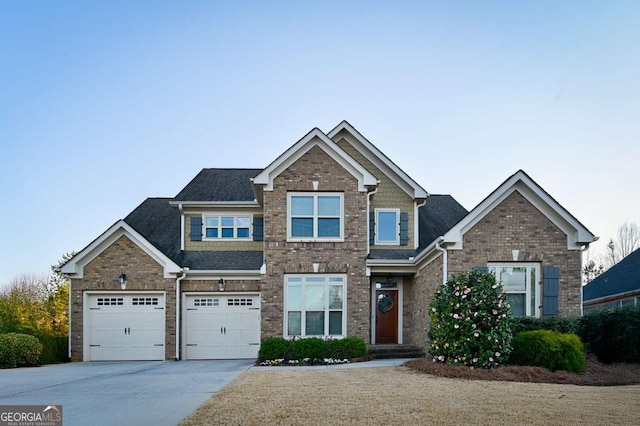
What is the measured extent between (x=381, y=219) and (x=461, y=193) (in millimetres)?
7748

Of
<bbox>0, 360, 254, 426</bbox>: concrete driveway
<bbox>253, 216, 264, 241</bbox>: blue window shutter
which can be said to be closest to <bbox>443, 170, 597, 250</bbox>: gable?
<bbox>0, 360, 254, 426</bbox>: concrete driveway

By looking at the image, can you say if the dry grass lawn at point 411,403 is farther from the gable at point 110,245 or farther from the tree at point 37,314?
the tree at point 37,314

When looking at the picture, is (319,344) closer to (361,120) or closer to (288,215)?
(288,215)

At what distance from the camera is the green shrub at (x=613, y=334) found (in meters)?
15.0

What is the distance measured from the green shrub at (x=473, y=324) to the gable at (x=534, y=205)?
1.97m

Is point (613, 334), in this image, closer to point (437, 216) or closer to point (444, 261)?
point (444, 261)

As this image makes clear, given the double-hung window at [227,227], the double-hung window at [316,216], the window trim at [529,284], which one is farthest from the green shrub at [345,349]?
the double-hung window at [227,227]

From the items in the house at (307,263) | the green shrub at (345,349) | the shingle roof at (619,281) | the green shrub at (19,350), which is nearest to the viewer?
the house at (307,263)

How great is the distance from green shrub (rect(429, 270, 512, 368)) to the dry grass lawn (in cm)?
146

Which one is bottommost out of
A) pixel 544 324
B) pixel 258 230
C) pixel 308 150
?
pixel 544 324

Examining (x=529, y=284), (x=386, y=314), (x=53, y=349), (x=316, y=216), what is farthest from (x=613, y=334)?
(x=53, y=349)

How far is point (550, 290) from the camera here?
1648 cm

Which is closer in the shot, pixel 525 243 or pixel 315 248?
pixel 525 243

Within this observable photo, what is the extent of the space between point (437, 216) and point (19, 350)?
1583 centimetres
